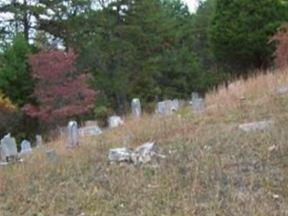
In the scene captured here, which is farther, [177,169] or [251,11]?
[251,11]

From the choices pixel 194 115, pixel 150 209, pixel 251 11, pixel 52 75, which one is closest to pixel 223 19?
pixel 251 11

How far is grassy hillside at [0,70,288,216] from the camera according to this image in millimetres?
4031

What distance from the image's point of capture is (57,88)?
1434cm

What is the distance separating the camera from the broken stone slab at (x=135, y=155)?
17.4 feet

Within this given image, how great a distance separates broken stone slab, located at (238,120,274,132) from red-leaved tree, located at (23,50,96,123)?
327 inches

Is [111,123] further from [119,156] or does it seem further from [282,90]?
[119,156]

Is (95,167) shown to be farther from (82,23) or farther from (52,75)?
(82,23)

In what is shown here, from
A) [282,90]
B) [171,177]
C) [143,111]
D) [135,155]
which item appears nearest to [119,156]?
[135,155]

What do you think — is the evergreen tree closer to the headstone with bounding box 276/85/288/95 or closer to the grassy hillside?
the headstone with bounding box 276/85/288/95

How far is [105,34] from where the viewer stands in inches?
776

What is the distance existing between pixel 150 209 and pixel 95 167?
150cm

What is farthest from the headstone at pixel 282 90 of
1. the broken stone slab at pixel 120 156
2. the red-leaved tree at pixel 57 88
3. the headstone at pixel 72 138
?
the red-leaved tree at pixel 57 88

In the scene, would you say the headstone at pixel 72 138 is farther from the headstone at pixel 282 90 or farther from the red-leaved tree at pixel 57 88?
the red-leaved tree at pixel 57 88

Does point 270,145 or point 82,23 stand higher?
point 82,23
